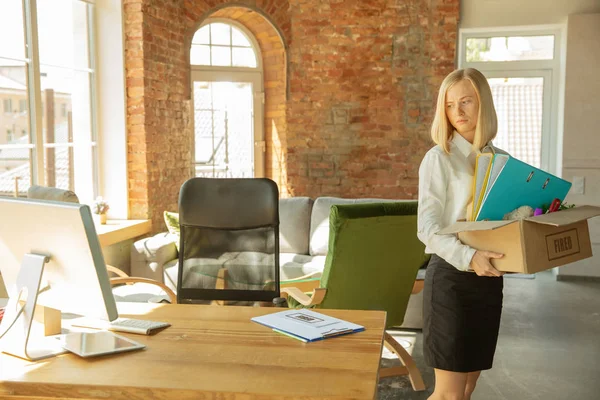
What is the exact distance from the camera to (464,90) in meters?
2.29

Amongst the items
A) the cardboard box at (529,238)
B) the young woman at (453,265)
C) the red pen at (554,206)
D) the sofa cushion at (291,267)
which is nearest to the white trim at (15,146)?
the sofa cushion at (291,267)

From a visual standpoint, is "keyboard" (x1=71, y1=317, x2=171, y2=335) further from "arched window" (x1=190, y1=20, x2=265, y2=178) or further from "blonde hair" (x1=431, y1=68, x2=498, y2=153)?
"arched window" (x1=190, y1=20, x2=265, y2=178)

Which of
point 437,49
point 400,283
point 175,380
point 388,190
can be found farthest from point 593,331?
point 175,380

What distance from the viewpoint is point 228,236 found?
3467 mm

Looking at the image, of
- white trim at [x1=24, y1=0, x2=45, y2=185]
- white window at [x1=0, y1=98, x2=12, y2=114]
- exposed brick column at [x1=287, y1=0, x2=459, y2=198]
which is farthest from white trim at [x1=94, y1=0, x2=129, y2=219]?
exposed brick column at [x1=287, y1=0, x2=459, y2=198]

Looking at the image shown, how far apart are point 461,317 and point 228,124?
5493 millimetres

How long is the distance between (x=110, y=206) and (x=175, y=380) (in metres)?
4.58

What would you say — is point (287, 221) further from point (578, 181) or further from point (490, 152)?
point (490, 152)

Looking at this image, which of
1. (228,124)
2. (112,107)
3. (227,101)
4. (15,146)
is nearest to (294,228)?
(112,107)

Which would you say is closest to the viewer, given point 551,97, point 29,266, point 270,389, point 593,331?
point 270,389

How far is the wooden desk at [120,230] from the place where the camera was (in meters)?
5.05

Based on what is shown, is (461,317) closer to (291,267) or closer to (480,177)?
(480,177)

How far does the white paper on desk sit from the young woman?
1.35 feet

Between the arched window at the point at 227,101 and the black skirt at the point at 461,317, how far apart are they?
16.9 feet
